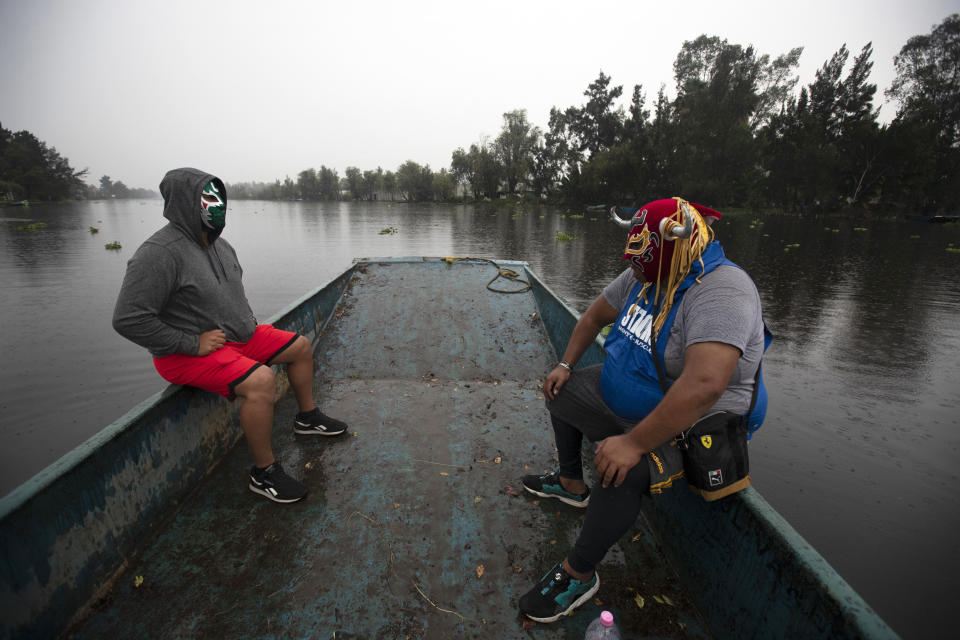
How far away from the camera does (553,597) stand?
165 centimetres

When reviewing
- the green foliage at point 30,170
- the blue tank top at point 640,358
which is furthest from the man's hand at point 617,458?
the green foliage at point 30,170

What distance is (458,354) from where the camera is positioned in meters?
4.20

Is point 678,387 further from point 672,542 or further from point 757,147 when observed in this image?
point 757,147

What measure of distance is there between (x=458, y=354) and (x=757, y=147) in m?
46.1

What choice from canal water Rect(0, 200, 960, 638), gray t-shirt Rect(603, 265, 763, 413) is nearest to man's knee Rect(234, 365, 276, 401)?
gray t-shirt Rect(603, 265, 763, 413)

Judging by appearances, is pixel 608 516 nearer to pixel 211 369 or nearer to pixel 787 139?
pixel 211 369

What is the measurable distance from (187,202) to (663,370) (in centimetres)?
246

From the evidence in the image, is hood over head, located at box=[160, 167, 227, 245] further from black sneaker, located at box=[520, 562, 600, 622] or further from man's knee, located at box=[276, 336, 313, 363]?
black sneaker, located at box=[520, 562, 600, 622]

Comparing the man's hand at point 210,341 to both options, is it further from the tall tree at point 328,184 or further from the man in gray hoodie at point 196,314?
the tall tree at point 328,184

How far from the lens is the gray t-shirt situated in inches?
53.6

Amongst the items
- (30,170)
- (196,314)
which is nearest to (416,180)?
(30,170)

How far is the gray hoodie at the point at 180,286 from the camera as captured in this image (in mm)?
1969

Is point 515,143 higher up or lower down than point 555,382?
higher up

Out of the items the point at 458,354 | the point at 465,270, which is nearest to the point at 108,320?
the point at 465,270
